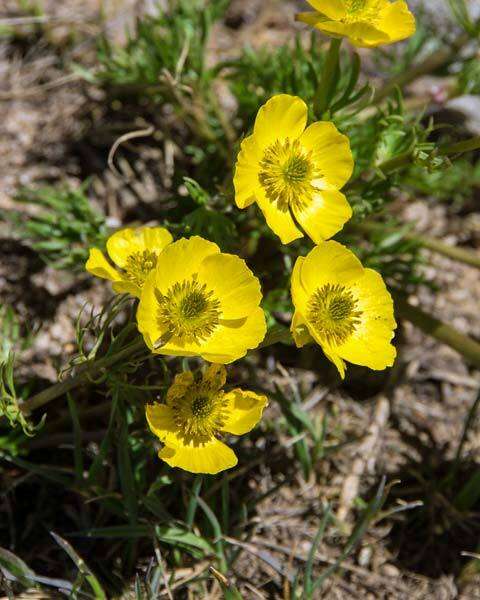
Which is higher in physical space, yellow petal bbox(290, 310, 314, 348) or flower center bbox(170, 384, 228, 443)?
yellow petal bbox(290, 310, 314, 348)

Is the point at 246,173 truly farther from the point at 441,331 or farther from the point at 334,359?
the point at 441,331

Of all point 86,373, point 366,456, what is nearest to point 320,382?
point 366,456

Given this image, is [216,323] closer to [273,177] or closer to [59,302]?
[273,177]

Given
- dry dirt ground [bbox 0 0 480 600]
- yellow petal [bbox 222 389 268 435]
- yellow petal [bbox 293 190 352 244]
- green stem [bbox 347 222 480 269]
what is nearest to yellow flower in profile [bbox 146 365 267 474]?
yellow petal [bbox 222 389 268 435]

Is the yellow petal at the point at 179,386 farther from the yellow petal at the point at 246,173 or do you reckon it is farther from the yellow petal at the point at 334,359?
the yellow petal at the point at 246,173

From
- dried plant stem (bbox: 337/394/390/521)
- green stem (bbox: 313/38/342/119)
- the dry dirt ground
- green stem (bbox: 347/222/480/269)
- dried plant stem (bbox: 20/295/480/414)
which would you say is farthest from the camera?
green stem (bbox: 347/222/480/269)

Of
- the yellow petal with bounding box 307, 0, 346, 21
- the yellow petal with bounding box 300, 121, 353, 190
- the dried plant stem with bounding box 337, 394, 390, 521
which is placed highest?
the yellow petal with bounding box 307, 0, 346, 21

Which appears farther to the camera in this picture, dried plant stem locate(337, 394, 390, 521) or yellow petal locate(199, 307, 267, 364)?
dried plant stem locate(337, 394, 390, 521)

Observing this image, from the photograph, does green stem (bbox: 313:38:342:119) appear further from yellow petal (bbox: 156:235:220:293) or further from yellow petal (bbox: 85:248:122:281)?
yellow petal (bbox: 85:248:122:281)
